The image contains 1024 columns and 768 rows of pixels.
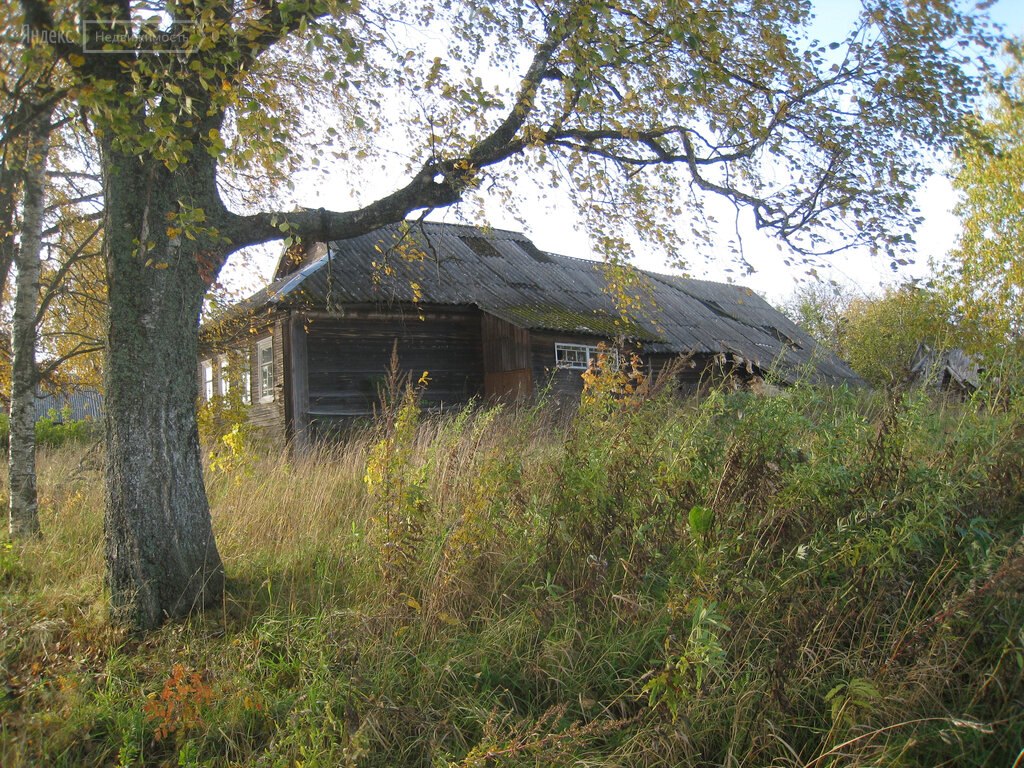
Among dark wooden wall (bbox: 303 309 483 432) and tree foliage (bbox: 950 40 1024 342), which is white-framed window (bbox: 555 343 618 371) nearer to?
dark wooden wall (bbox: 303 309 483 432)

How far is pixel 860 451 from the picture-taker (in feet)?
12.6

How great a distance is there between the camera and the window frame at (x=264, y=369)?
16.1 metres

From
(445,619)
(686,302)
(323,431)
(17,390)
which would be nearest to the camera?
(445,619)

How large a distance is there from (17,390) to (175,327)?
294cm

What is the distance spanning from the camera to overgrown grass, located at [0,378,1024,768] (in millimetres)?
2811

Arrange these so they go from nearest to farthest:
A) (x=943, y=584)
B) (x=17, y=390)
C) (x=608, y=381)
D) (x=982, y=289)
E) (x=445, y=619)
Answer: (x=943, y=584) < (x=445, y=619) < (x=608, y=381) < (x=17, y=390) < (x=982, y=289)

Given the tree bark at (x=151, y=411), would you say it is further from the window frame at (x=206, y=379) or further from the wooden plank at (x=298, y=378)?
the window frame at (x=206, y=379)

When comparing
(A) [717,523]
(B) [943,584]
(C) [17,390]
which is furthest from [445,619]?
(C) [17,390]

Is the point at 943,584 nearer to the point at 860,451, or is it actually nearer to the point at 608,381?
the point at 860,451

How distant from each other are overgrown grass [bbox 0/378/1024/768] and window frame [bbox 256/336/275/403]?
37.7 ft

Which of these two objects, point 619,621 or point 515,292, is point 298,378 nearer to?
point 515,292

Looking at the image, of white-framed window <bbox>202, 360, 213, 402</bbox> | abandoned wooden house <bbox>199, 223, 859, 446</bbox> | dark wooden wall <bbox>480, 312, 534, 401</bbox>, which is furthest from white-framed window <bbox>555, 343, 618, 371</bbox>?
white-framed window <bbox>202, 360, 213, 402</bbox>

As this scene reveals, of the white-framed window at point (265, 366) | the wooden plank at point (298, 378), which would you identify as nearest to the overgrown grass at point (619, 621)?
the wooden plank at point (298, 378)

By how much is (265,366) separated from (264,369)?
0.11 metres
